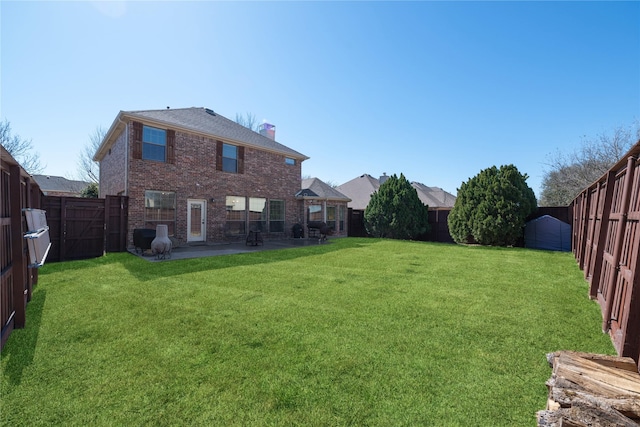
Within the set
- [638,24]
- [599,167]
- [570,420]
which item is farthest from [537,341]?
[599,167]

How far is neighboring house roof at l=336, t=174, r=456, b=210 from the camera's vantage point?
26.3 metres

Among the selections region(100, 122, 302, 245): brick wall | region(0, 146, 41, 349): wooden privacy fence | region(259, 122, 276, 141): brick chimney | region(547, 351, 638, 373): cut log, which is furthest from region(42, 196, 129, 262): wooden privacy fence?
region(547, 351, 638, 373): cut log

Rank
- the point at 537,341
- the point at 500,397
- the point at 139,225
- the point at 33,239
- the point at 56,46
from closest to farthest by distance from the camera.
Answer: the point at 500,397, the point at 537,341, the point at 33,239, the point at 56,46, the point at 139,225

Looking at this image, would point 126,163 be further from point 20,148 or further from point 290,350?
point 20,148

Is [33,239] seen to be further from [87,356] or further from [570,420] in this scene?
[570,420]

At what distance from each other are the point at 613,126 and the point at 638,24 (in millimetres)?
17516

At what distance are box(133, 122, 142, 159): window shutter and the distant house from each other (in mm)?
7981

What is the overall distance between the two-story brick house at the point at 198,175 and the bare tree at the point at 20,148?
14.6m

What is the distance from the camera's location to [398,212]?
1619 cm

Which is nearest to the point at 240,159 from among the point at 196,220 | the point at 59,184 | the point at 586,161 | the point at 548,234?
the point at 196,220

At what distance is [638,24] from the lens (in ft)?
20.8

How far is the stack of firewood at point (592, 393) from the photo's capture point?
1496 mm

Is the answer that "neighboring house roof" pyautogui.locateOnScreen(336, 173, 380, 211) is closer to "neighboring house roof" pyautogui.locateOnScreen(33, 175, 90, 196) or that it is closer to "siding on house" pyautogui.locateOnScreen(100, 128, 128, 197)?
"siding on house" pyautogui.locateOnScreen(100, 128, 128, 197)

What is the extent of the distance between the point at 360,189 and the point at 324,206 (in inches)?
472
